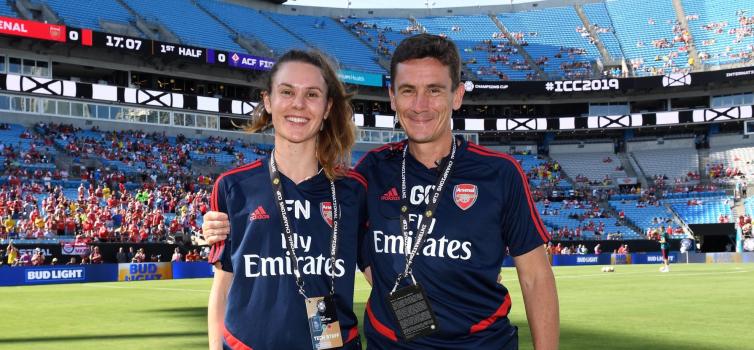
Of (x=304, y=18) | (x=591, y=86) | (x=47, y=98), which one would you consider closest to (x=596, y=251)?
(x=591, y=86)

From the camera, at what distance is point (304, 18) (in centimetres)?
7775

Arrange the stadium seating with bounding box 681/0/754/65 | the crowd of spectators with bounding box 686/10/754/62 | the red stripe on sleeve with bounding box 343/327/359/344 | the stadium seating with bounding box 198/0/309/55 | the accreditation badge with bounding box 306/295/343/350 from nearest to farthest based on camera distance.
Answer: the accreditation badge with bounding box 306/295/343/350 < the red stripe on sleeve with bounding box 343/327/359/344 < the crowd of spectators with bounding box 686/10/754/62 < the stadium seating with bounding box 681/0/754/65 < the stadium seating with bounding box 198/0/309/55

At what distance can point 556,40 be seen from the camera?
77.1m

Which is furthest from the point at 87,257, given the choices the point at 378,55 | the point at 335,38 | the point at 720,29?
the point at 720,29

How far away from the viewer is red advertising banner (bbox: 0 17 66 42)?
48.3 meters

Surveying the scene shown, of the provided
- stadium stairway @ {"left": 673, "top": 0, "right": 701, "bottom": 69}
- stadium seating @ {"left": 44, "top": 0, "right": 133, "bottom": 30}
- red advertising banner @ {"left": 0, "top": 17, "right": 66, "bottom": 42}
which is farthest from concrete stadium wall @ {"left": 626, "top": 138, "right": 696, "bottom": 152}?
red advertising banner @ {"left": 0, "top": 17, "right": 66, "bottom": 42}

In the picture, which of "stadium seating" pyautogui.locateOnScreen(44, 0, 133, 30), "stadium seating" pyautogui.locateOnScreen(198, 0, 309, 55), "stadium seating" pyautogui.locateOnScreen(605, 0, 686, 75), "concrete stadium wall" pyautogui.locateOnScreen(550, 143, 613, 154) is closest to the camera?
"stadium seating" pyautogui.locateOnScreen(44, 0, 133, 30)

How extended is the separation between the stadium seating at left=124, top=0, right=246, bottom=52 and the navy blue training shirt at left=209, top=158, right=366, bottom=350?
196 feet

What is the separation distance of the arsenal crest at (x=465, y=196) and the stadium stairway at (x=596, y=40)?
73.0m

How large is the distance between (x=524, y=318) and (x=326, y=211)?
35.8ft

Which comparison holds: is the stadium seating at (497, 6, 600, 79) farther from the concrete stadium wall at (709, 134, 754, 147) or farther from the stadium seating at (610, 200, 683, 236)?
the stadium seating at (610, 200, 683, 236)

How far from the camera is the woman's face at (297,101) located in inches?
166

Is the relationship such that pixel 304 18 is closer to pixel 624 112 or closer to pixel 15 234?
pixel 624 112

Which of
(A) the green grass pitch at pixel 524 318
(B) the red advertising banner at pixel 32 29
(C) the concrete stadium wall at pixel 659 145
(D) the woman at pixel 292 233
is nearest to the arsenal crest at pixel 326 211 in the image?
(D) the woman at pixel 292 233
